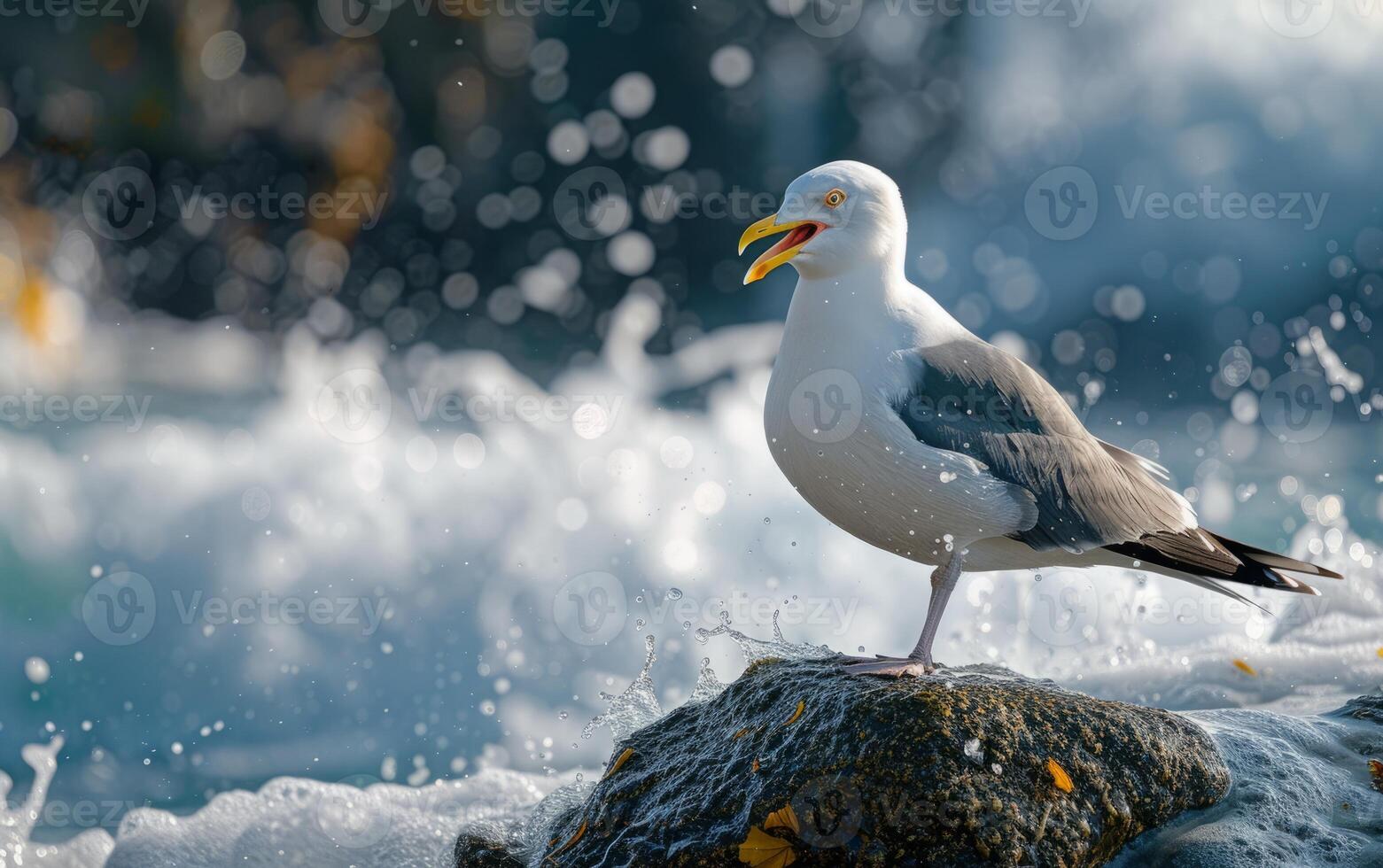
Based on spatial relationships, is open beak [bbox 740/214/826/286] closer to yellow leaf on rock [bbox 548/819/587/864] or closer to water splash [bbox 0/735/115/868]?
yellow leaf on rock [bbox 548/819/587/864]

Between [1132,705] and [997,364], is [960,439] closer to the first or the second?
[997,364]

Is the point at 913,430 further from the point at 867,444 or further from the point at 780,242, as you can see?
the point at 780,242

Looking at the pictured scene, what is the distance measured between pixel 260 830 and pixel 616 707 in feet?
13.6

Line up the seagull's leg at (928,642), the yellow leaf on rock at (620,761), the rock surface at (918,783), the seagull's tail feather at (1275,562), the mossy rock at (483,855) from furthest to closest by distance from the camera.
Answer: the seagull's tail feather at (1275,562), the mossy rock at (483,855), the yellow leaf on rock at (620,761), the seagull's leg at (928,642), the rock surface at (918,783)

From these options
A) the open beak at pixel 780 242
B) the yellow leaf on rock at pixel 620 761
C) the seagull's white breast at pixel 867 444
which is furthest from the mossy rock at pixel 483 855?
the open beak at pixel 780 242

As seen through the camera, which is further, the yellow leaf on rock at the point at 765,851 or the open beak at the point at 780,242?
the open beak at the point at 780,242

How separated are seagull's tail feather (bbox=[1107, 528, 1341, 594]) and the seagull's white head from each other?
200cm

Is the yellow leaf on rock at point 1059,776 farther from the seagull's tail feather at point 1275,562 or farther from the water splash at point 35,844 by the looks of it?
the water splash at point 35,844

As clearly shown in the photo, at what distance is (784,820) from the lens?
3.68 metres

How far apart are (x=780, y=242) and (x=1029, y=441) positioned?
5.08ft

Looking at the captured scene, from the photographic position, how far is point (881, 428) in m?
4.62

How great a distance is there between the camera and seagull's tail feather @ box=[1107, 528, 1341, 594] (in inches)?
205

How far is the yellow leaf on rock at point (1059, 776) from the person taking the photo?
3.71 metres

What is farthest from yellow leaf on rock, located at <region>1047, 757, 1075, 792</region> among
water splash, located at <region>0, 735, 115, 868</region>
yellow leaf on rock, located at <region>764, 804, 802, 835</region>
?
water splash, located at <region>0, 735, 115, 868</region>
